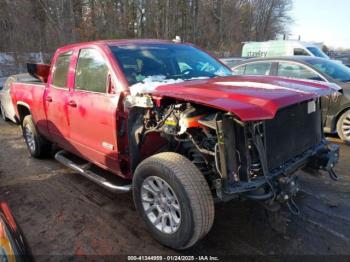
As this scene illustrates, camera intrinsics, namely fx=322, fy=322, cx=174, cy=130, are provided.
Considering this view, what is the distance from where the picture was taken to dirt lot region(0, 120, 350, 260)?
2.99 meters

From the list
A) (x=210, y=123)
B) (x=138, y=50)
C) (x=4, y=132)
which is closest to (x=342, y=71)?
(x=138, y=50)

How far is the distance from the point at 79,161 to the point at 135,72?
2.37 metres

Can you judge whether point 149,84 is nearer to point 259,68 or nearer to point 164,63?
point 164,63

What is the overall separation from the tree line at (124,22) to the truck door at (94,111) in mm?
22063

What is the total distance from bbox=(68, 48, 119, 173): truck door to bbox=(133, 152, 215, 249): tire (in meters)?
0.67

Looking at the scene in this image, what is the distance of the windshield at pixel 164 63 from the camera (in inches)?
142

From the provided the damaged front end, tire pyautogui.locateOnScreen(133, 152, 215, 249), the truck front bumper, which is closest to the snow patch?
tire pyautogui.locateOnScreen(133, 152, 215, 249)

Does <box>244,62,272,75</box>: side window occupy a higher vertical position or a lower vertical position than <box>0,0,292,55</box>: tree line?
lower

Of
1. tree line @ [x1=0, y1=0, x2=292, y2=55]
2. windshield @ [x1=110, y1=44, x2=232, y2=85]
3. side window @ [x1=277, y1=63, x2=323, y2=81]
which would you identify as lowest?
side window @ [x1=277, y1=63, x2=323, y2=81]

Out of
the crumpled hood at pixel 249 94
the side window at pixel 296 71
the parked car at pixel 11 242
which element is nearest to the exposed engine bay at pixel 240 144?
the crumpled hood at pixel 249 94

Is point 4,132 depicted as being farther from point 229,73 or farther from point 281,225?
point 281,225

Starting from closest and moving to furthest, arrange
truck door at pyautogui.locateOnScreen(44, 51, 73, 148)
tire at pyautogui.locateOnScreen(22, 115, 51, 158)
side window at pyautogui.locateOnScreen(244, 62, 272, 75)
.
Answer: truck door at pyautogui.locateOnScreen(44, 51, 73, 148)
tire at pyautogui.locateOnScreen(22, 115, 51, 158)
side window at pyautogui.locateOnScreen(244, 62, 272, 75)

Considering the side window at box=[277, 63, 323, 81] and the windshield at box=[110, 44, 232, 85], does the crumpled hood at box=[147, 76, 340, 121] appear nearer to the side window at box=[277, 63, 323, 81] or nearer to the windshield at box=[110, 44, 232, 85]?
the windshield at box=[110, 44, 232, 85]

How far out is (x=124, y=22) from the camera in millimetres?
30953
